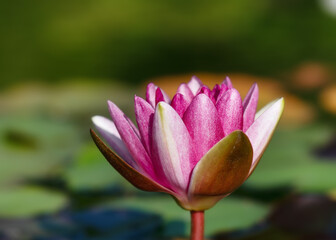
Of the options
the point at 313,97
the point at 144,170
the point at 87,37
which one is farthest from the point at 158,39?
the point at 144,170

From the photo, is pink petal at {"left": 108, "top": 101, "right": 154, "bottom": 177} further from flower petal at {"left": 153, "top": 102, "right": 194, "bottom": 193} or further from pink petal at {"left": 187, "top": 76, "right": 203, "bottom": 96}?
pink petal at {"left": 187, "top": 76, "right": 203, "bottom": 96}

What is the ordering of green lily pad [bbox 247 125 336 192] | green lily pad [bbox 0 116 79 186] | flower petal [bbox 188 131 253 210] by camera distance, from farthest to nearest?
green lily pad [bbox 0 116 79 186], green lily pad [bbox 247 125 336 192], flower petal [bbox 188 131 253 210]

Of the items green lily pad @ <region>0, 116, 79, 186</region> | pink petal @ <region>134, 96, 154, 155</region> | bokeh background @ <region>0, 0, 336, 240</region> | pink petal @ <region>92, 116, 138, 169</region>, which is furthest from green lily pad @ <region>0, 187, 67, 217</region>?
pink petal @ <region>134, 96, 154, 155</region>

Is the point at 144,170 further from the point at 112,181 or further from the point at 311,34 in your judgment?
the point at 311,34

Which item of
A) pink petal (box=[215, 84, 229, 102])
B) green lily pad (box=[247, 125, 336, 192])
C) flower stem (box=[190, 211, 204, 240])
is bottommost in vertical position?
flower stem (box=[190, 211, 204, 240])

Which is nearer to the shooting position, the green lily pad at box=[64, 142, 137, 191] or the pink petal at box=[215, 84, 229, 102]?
the pink petal at box=[215, 84, 229, 102]

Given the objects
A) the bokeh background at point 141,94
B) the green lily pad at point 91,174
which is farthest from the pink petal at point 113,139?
the green lily pad at point 91,174
